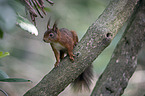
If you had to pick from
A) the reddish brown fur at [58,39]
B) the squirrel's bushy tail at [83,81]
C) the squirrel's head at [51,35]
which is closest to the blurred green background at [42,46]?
the squirrel's bushy tail at [83,81]

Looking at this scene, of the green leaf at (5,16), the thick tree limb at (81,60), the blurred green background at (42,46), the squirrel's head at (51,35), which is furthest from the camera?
the blurred green background at (42,46)

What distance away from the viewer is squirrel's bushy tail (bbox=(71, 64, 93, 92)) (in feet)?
6.91

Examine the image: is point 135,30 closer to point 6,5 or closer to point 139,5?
point 139,5

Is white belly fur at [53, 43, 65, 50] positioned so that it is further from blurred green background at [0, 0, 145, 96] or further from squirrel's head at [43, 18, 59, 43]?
→ blurred green background at [0, 0, 145, 96]

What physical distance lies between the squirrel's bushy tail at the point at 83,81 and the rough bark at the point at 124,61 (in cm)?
38

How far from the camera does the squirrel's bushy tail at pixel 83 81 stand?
6.91ft

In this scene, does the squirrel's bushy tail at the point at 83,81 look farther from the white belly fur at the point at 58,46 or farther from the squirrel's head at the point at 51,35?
the squirrel's head at the point at 51,35

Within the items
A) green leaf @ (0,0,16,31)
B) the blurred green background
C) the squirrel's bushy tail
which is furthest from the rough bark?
the blurred green background

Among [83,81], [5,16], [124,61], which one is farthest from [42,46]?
[5,16]

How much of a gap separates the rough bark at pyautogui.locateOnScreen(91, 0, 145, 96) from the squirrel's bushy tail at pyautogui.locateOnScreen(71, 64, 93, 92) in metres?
0.38

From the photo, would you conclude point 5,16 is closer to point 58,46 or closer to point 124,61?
point 124,61

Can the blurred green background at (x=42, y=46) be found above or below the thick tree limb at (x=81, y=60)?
below

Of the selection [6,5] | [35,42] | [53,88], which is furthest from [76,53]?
[35,42]

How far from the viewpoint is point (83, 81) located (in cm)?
214
